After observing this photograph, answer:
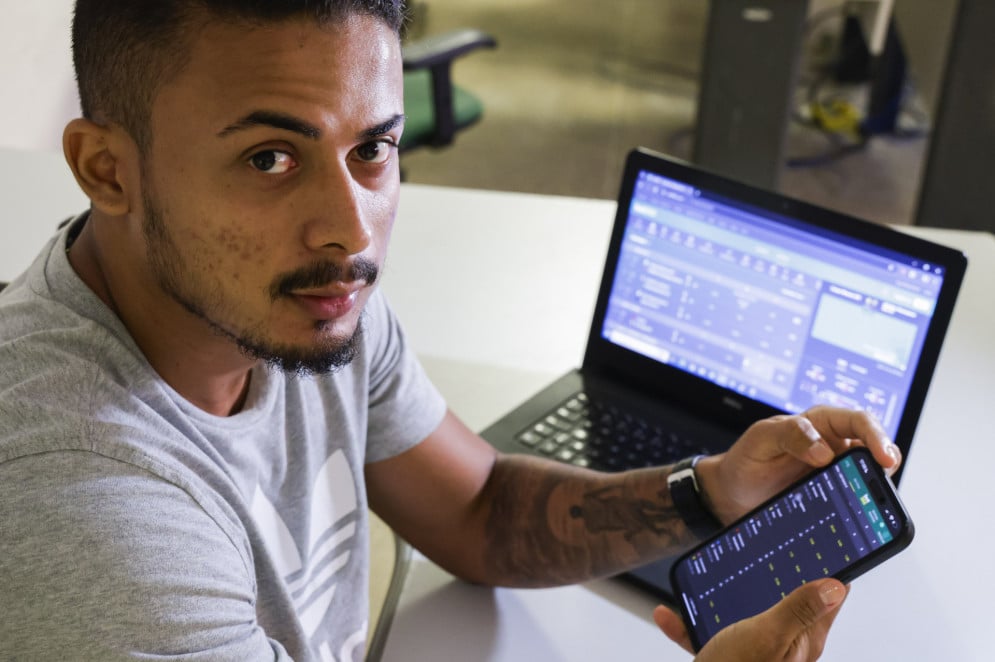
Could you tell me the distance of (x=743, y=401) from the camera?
1.14 metres

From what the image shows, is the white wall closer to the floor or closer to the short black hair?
the floor

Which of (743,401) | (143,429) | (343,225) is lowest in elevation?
(743,401)

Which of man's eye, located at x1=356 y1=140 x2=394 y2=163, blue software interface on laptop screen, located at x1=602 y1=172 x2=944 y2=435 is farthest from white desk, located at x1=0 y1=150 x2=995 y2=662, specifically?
man's eye, located at x1=356 y1=140 x2=394 y2=163

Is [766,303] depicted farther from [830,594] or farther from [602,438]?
[830,594]

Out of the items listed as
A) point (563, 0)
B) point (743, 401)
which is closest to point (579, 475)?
point (743, 401)

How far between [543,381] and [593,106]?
266 centimetres

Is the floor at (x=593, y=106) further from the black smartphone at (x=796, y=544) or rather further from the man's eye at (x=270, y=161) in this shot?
the man's eye at (x=270, y=161)

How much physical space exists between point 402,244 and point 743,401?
0.58m

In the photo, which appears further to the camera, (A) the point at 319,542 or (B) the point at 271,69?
(A) the point at 319,542

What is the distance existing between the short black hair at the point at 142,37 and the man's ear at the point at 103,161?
0.03ft

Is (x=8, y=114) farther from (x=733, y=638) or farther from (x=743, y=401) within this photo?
(x=733, y=638)

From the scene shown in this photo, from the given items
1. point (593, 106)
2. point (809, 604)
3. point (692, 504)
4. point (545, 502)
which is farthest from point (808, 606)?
point (593, 106)

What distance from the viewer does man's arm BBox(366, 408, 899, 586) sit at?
943 mm

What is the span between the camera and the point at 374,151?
0.80m
